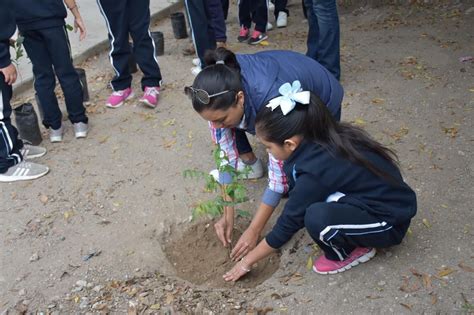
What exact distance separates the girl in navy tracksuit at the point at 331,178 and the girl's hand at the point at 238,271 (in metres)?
0.25

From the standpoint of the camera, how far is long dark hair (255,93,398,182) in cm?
205

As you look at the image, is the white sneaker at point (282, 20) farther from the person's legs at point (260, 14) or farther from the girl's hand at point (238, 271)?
the girl's hand at point (238, 271)

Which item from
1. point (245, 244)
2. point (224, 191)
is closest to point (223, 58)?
point (224, 191)

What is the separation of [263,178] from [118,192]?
943 millimetres

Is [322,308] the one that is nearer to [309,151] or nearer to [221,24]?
[309,151]

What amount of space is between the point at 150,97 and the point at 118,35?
1.87ft

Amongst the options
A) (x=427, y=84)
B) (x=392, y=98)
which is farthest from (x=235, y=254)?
(x=427, y=84)

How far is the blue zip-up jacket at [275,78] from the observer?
7.74 feet

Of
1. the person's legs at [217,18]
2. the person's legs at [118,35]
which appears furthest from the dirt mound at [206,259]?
the person's legs at [217,18]

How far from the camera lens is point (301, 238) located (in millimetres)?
2721

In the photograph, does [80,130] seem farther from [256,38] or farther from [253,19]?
[253,19]

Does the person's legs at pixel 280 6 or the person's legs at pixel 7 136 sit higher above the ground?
the person's legs at pixel 7 136

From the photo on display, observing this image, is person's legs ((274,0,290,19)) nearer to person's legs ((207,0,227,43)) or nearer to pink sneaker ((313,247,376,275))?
person's legs ((207,0,227,43))

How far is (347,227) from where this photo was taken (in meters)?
2.20
